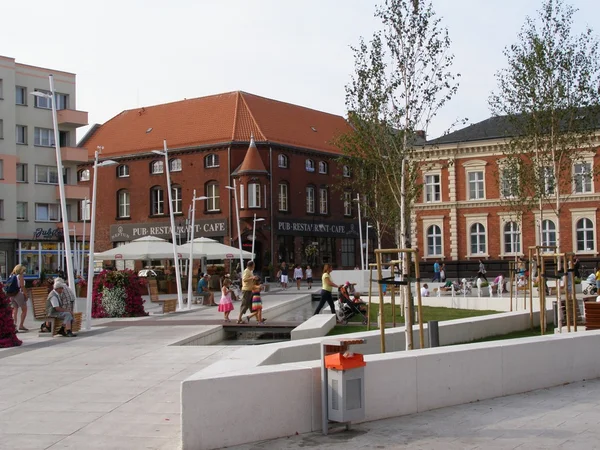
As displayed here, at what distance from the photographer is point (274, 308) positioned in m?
27.5

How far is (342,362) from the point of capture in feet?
27.2

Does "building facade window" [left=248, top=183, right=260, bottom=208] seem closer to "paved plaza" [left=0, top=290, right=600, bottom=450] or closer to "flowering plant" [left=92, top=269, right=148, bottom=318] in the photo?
"flowering plant" [left=92, top=269, right=148, bottom=318]

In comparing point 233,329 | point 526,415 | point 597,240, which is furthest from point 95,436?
point 597,240

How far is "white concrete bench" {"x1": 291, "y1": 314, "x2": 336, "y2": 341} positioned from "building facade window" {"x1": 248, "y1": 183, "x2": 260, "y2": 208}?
4501 cm

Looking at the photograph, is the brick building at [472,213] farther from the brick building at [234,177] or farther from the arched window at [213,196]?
the arched window at [213,196]

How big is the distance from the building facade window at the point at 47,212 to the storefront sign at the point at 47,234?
838 mm

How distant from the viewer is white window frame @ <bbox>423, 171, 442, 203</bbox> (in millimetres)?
58375

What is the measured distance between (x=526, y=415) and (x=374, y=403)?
178 cm

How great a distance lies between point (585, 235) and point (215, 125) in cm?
3151

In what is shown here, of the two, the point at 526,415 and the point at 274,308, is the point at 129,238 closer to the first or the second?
the point at 274,308

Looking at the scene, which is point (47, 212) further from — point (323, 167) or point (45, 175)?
point (323, 167)

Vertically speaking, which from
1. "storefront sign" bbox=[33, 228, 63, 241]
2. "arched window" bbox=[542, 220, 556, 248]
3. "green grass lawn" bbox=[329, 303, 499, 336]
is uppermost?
"storefront sign" bbox=[33, 228, 63, 241]

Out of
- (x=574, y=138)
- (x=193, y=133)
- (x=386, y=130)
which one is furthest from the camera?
(x=193, y=133)

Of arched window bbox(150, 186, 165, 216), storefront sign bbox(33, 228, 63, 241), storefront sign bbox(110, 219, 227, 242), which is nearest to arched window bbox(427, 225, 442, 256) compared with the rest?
storefront sign bbox(110, 219, 227, 242)
